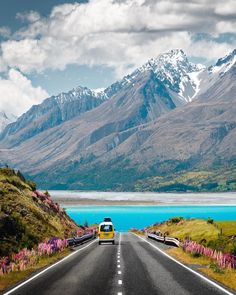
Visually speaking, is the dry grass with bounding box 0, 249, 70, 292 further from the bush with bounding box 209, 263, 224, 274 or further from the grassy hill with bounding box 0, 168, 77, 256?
the bush with bounding box 209, 263, 224, 274

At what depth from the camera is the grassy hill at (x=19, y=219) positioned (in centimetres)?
4581

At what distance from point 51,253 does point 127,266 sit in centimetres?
1217

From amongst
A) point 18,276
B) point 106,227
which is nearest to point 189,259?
point 18,276

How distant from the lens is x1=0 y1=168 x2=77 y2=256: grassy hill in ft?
150

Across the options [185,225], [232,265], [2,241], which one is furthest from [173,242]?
[232,265]

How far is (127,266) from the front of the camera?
35.3 m

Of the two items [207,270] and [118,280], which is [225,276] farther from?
[118,280]

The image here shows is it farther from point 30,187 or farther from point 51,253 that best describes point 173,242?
point 30,187

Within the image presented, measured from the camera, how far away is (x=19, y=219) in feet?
175

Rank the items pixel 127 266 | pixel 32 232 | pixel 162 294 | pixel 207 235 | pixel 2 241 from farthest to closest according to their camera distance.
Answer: pixel 207 235, pixel 32 232, pixel 2 241, pixel 127 266, pixel 162 294

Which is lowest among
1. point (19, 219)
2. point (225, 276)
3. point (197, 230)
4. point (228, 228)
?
point (225, 276)

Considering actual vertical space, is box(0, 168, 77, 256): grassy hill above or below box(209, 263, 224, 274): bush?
above

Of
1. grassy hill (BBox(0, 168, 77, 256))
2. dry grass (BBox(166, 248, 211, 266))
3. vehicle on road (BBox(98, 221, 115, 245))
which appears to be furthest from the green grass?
grassy hill (BBox(0, 168, 77, 256))

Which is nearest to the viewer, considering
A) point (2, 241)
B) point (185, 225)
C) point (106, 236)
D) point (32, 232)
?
point (2, 241)
